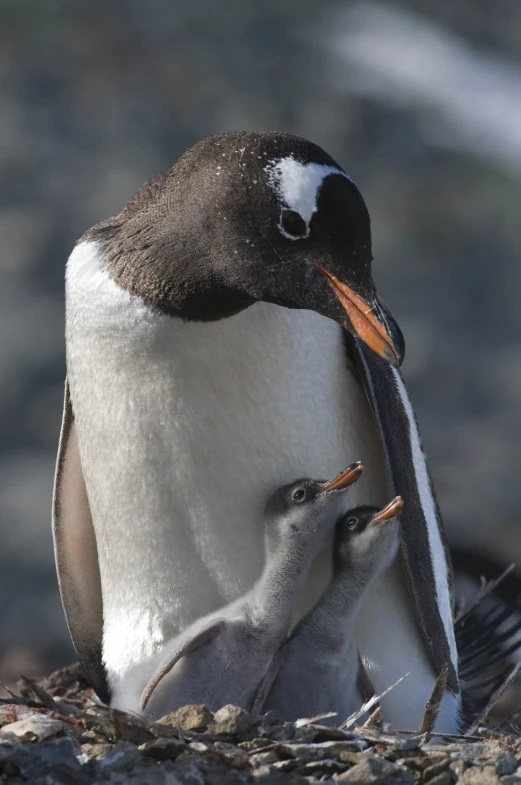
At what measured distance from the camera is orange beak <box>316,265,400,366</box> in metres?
2.66

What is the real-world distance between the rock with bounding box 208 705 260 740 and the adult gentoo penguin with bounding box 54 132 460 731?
2.14ft

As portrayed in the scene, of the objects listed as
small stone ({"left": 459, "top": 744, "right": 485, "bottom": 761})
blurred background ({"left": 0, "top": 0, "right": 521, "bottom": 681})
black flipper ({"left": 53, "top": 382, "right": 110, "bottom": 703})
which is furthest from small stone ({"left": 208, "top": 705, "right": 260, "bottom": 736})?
blurred background ({"left": 0, "top": 0, "right": 521, "bottom": 681})

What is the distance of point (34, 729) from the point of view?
2490 mm

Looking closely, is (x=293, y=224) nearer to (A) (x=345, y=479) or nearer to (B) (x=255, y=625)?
(A) (x=345, y=479)

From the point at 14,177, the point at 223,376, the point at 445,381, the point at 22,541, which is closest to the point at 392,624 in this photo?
the point at 223,376

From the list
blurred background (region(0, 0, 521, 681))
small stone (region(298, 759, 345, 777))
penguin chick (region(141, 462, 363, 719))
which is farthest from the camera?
blurred background (region(0, 0, 521, 681))

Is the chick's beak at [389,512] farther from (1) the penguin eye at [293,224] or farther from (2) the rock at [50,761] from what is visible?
(2) the rock at [50,761]

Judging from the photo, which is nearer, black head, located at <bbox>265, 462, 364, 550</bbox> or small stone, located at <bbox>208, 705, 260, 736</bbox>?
small stone, located at <bbox>208, 705, 260, 736</bbox>

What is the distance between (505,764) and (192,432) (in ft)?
A: 3.35

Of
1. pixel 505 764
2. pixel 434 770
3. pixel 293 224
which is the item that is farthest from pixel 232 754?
pixel 293 224

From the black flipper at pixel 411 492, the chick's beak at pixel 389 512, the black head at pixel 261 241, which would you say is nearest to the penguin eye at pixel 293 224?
the black head at pixel 261 241

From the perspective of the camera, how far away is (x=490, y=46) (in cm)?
904

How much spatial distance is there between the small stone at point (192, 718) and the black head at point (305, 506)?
0.57 metres

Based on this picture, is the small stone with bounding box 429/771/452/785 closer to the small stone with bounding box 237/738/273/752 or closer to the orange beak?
the small stone with bounding box 237/738/273/752
